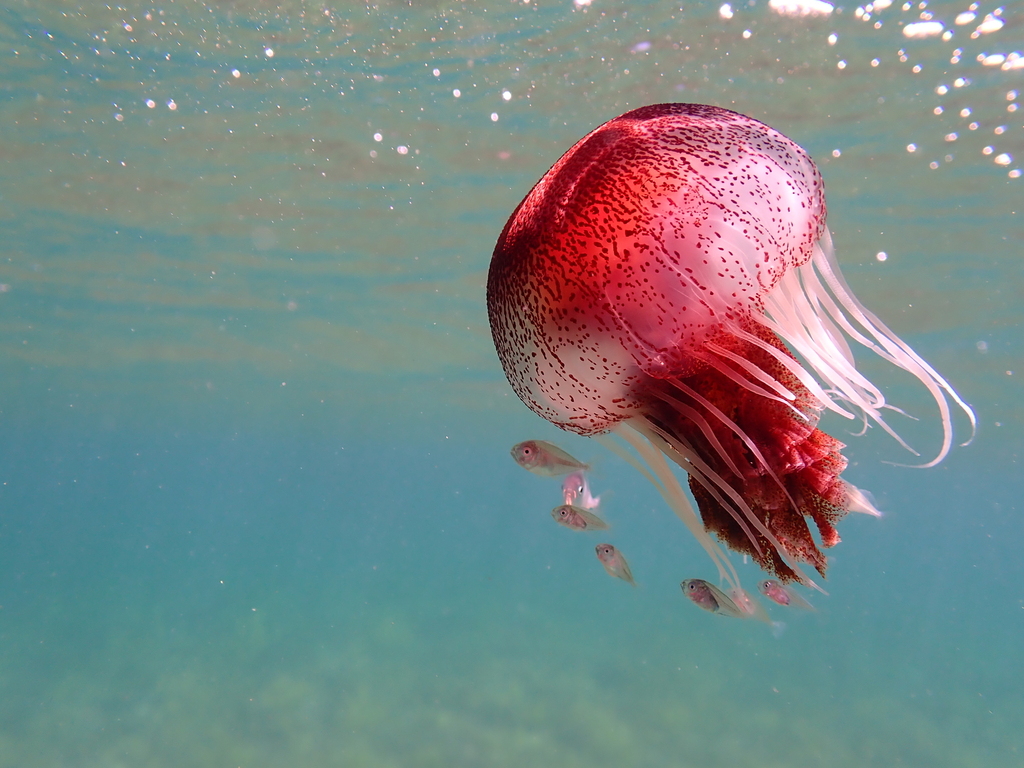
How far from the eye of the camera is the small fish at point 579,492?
5.99 m

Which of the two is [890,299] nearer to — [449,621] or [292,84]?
[292,84]

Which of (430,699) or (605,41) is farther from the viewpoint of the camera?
(430,699)

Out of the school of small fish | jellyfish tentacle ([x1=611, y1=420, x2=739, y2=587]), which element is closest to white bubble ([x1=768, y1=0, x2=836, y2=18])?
the school of small fish

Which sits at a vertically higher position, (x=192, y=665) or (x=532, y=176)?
(x=532, y=176)

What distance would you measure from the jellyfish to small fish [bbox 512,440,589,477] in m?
3.32

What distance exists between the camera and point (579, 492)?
20.6 feet

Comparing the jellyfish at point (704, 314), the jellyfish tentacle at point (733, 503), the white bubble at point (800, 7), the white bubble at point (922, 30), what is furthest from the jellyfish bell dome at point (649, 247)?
the white bubble at point (922, 30)

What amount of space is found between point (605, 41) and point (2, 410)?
4179 cm

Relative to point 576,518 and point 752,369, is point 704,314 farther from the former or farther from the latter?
point 576,518

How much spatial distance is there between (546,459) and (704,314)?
3.89 metres

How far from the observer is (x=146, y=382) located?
84.9ft

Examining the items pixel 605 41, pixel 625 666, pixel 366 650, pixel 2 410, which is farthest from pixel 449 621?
pixel 2 410

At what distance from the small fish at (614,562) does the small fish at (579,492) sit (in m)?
0.60

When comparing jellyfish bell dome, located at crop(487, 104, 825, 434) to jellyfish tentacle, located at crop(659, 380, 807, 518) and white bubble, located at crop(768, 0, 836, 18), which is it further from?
white bubble, located at crop(768, 0, 836, 18)
